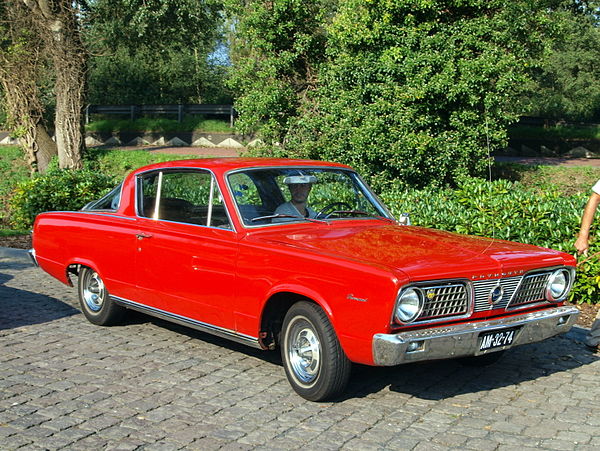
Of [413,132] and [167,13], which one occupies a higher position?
[167,13]

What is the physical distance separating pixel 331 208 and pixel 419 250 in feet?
4.54

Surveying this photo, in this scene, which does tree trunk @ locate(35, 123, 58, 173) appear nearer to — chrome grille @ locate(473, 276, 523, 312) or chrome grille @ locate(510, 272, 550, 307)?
chrome grille @ locate(510, 272, 550, 307)

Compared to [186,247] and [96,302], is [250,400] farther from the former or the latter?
[96,302]

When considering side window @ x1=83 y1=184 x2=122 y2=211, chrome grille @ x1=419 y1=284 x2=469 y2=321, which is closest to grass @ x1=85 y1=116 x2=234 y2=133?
side window @ x1=83 y1=184 x2=122 y2=211

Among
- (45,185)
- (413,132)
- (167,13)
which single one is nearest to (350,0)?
(413,132)

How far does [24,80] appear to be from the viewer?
24.0 metres

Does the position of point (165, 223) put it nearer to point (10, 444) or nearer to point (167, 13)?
point (10, 444)

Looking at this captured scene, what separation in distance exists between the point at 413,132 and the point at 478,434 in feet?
33.4

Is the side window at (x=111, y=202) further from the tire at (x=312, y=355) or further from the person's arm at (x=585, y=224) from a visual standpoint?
the person's arm at (x=585, y=224)

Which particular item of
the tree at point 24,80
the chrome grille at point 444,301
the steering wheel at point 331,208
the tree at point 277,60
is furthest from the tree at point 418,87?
the tree at point 24,80

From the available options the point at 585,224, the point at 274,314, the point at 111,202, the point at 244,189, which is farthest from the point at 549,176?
the point at 274,314

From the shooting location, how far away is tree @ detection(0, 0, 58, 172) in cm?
2294

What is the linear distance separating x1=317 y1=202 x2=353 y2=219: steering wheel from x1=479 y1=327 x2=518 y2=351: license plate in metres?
1.98

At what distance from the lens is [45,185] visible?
15.8m
